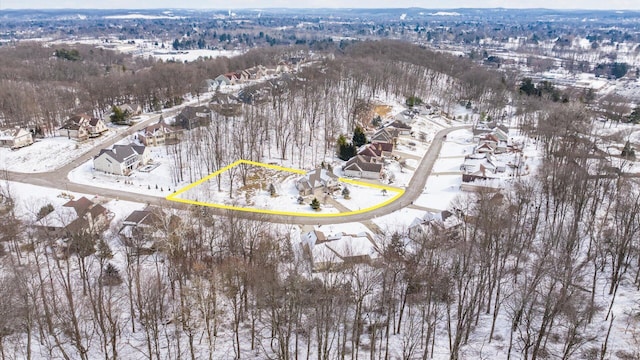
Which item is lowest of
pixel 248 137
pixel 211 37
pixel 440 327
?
pixel 440 327

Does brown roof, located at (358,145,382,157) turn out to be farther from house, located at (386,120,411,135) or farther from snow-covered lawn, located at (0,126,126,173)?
snow-covered lawn, located at (0,126,126,173)

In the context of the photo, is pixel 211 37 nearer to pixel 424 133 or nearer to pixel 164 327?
pixel 424 133

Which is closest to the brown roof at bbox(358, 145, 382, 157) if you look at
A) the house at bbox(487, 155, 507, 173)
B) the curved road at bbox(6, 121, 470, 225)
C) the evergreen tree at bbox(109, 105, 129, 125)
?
the curved road at bbox(6, 121, 470, 225)

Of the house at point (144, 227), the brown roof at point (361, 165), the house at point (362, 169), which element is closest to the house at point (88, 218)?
the house at point (144, 227)

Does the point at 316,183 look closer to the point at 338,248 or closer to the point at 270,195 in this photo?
the point at 270,195

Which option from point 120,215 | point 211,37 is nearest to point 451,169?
point 120,215

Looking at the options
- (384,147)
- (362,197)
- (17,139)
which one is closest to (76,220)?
(362,197)
